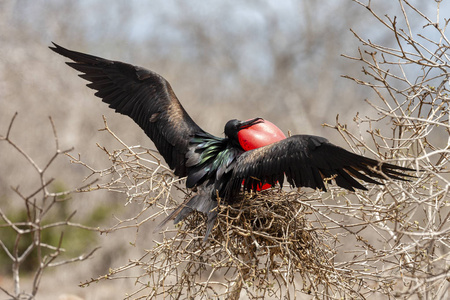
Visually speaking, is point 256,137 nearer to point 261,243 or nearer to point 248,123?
point 248,123

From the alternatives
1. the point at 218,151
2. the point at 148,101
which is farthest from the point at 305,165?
the point at 148,101

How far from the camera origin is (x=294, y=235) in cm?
219

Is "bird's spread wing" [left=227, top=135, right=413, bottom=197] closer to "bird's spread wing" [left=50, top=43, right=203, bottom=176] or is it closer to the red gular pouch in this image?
the red gular pouch

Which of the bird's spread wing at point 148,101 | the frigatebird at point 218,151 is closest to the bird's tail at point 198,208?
the frigatebird at point 218,151

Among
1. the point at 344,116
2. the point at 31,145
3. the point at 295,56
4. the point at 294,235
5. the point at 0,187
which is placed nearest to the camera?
the point at 294,235

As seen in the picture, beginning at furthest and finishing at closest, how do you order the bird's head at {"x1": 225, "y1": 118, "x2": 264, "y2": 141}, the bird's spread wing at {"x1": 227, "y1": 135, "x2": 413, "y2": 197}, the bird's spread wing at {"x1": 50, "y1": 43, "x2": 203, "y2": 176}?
the bird's spread wing at {"x1": 50, "y1": 43, "x2": 203, "y2": 176} < the bird's head at {"x1": 225, "y1": 118, "x2": 264, "y2": 141} < the bird's spread wing at {"x1": 227, "y1": 135, "x2": 413, "y2": 197}

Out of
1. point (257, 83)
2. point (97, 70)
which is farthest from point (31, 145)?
point (97, 70)

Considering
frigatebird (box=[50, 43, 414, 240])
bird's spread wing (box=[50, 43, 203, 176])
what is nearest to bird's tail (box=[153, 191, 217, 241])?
frigatebird (box=[50, 43, 414, 240])

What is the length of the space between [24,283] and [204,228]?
204 inches

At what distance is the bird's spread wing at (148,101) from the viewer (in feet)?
8.20

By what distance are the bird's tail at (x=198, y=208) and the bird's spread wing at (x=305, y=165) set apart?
83 millimetres

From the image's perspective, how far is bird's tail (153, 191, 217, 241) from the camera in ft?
7.04

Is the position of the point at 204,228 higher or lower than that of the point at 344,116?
lower

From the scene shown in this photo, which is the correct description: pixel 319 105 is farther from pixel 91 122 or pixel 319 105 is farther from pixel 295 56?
pixel 91 122
